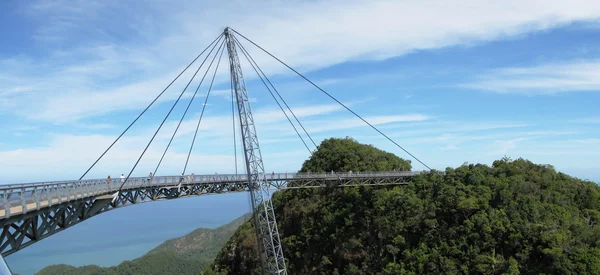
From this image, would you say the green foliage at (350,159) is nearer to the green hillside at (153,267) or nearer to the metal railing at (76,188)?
the metal railing at (76,188)

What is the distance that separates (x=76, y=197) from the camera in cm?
1677

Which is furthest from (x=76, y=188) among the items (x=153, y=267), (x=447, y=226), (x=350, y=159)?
(x=153, y=267)

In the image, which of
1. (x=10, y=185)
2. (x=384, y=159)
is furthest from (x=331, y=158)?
(x=10, y=185)

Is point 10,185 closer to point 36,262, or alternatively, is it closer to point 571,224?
point 571,224

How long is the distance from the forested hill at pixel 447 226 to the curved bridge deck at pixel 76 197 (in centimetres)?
887

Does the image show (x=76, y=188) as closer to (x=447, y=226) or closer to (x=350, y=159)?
(x=447, y=226)

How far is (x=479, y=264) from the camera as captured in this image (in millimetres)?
31531

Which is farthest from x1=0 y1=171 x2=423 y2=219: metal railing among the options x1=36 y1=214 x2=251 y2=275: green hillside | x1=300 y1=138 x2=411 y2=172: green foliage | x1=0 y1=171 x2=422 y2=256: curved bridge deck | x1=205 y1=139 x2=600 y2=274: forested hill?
x1=36 y1=214 x2=251 y2=275: green hillside

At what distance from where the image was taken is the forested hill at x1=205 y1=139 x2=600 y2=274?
3100 centimetres

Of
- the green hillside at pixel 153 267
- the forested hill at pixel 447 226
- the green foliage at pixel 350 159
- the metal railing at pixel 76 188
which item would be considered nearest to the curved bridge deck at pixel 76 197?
the metal railing at pixel 76 188

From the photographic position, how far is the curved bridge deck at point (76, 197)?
1233cm

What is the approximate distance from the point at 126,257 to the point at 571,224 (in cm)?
16002

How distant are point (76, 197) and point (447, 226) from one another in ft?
101

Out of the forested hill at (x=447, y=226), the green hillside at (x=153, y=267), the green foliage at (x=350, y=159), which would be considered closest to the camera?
the forested hill at (x=447, y=226)
